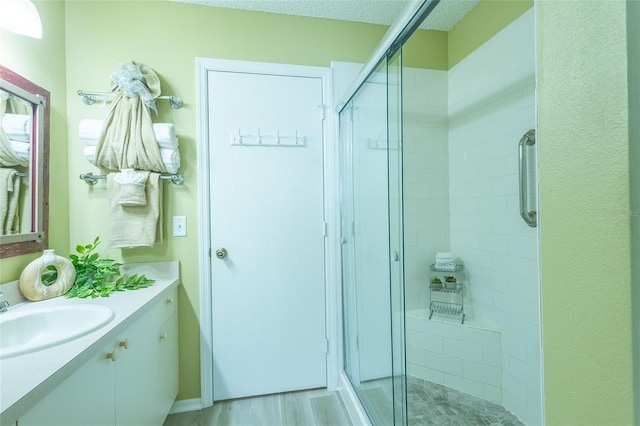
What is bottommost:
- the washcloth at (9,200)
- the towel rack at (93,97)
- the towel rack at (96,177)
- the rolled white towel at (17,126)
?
the washcloth at (9,200)

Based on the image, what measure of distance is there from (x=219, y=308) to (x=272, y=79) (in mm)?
1453

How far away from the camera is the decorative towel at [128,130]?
1484 mm

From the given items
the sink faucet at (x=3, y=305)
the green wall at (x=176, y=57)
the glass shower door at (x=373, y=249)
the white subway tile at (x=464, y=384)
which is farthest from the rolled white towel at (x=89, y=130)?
the white subway tile at (x=464, y=384)

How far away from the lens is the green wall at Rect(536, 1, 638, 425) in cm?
38

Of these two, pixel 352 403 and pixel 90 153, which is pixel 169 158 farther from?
pixel 352 403

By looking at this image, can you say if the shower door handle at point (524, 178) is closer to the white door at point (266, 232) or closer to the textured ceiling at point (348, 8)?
the textured ceiling at point (348, 8)

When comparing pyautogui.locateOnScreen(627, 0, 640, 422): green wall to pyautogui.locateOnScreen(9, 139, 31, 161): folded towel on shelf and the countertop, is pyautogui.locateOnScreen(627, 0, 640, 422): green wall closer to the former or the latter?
the countertop

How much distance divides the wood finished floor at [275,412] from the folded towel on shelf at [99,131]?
1535mm

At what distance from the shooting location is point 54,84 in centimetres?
149

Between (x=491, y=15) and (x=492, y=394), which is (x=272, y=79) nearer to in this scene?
(x=491, y=15)

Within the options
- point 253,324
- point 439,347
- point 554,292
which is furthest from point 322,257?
point 554,292

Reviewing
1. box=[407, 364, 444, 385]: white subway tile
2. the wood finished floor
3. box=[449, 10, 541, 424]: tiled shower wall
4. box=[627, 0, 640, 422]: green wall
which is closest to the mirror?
the wood finished floor

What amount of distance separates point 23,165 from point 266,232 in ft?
3.85

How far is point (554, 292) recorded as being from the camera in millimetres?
460
